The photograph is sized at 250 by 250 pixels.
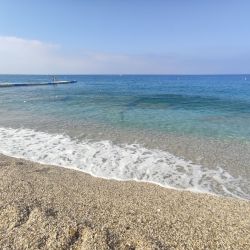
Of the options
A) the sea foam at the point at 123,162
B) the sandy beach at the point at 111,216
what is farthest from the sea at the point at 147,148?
the sandy beach at the point at 111,216

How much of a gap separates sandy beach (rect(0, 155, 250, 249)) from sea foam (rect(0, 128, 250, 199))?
28.7 inches

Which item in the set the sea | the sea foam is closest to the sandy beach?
the sea foam

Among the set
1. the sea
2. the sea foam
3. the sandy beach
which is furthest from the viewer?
the sea

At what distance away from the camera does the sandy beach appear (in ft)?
15.4

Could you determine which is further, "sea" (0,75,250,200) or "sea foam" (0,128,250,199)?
"sea" (0,75,250,200)

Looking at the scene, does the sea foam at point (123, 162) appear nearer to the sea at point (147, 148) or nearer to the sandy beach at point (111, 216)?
the sea at point (147, 148)

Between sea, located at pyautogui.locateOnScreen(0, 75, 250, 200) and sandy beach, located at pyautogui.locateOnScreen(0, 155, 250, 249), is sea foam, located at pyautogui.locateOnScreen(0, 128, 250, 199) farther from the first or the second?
sandy beach, located at pyautogui.locateOnScreen(0, 155, 250, 249)

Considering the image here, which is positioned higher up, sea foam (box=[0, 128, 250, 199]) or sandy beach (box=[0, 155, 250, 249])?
sandy beach (box=[0, 155, 250, 249])

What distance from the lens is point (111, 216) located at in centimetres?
564

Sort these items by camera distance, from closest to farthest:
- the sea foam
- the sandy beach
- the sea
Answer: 1. the sandy beach
2. the sea foam
3. the sea

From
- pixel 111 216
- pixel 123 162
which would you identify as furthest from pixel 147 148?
pixel 111 216

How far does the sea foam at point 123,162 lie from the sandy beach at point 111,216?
73 centimetres

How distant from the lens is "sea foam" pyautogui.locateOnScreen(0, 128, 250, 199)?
820cm

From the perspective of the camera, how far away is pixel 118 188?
24.7 feet
